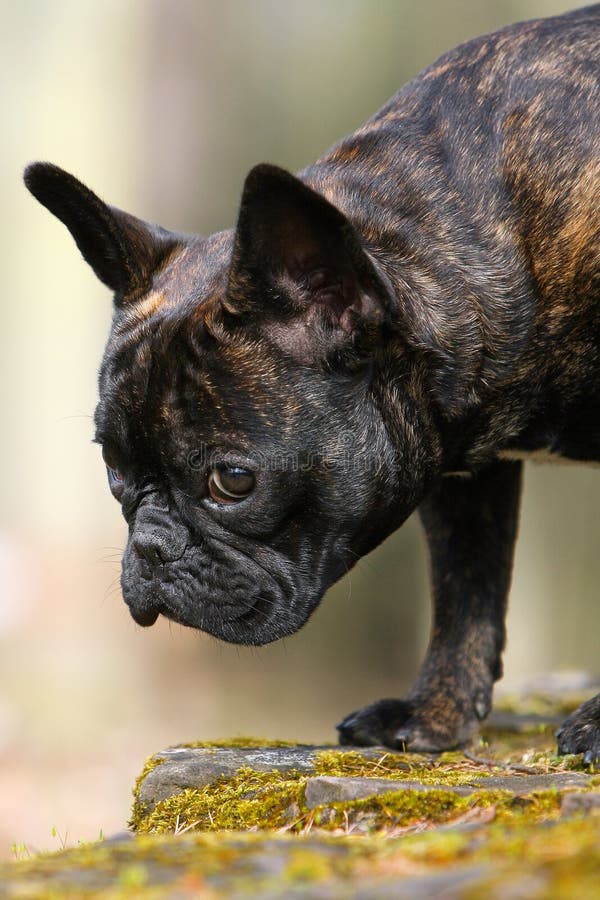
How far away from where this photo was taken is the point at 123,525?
10.9 m

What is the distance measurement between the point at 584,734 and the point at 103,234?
7.95 feet

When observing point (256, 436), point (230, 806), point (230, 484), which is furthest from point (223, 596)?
point (230, 806)

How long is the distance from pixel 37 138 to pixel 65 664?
19.2 ft

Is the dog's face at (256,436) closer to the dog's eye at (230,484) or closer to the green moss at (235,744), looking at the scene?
the dog's eye at (230,484)

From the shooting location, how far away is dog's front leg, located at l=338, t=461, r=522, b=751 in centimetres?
471

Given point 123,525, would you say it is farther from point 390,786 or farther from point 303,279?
point 390,786

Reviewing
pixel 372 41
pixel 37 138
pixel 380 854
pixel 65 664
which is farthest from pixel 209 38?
pixel 380 854

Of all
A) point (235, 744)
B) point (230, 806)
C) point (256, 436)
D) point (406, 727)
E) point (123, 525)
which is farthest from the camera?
point (123, 525)

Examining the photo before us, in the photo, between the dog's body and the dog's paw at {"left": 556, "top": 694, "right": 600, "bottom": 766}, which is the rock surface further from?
the dog's body

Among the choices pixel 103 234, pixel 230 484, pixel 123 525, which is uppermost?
pixel 123 525

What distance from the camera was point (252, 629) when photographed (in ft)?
13.0

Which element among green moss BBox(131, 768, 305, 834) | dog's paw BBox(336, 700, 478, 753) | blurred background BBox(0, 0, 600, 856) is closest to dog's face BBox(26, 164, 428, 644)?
green moss BBox(131, 768, 305, 834)

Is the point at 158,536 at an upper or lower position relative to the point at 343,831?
upper

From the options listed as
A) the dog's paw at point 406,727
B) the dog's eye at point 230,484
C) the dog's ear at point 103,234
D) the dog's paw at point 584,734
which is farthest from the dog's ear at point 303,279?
the dog's paw at point 406,727
